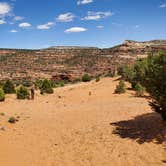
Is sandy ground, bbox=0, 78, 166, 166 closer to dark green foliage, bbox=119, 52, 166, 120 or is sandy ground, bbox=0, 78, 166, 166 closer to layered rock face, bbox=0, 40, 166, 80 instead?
dark green foliage, bbox=119, 52, 166, 120

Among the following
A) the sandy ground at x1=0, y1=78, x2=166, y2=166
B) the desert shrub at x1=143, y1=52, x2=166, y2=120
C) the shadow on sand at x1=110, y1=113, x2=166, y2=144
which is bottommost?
the sandy ground at x1=0, y1=78, x2=166, y2=166

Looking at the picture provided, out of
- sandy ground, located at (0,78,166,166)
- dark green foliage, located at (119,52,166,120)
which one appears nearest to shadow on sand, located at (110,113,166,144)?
sandy ground, located at (0,78,166,166)

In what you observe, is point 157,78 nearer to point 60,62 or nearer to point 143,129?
point 143,129

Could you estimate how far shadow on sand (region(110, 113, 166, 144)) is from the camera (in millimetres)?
16719

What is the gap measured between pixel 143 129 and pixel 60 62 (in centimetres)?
9634

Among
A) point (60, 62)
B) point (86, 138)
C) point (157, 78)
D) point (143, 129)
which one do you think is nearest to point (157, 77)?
point (157, 78)

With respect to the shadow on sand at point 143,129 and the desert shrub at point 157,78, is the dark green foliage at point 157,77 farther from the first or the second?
the shadow on sand at point 143,129

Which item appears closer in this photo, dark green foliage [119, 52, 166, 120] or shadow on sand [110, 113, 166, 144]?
shadow on sand [110, 113, 166, 144]

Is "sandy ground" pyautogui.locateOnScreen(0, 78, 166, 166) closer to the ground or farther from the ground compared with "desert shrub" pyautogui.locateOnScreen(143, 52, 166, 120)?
closer to the ground

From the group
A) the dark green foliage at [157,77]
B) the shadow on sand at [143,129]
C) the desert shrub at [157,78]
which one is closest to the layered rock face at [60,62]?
the shadow on sand at [143,129]

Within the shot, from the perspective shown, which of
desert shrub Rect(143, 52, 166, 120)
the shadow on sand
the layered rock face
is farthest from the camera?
the layered rock face

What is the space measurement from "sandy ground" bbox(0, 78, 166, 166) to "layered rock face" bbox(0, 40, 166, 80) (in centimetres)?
6669

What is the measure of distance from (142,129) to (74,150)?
4.71 m

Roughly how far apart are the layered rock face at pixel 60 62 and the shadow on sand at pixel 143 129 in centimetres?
6929
